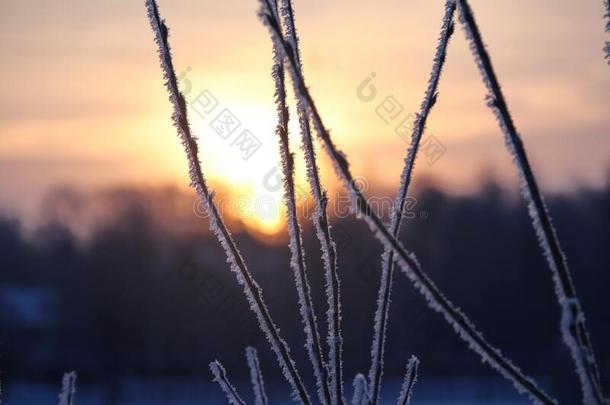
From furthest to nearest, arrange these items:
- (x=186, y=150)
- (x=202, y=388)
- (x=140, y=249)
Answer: (x=140, y=249) < (x=202, y=388) < (x=186, y=150)

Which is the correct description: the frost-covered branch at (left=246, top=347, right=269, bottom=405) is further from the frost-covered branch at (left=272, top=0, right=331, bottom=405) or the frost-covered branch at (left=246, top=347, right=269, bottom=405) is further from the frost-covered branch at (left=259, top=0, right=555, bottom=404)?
the frost-covered branch at (left=259, top=0, right=555, bottom=404)

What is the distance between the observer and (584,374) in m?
1.43

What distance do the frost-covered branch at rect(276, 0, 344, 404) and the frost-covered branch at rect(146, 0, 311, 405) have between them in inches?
3.1

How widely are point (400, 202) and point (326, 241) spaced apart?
0.20 metres

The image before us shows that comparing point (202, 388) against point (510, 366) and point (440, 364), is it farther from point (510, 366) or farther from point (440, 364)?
point (510, 366)

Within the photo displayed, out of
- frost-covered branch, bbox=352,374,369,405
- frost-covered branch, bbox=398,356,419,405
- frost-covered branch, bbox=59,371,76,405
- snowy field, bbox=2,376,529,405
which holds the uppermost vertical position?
snowy field, bbox=2,376,529,405

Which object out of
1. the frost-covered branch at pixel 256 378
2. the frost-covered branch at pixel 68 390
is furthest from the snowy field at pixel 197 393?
the frost-covered branch at pixel 256 378

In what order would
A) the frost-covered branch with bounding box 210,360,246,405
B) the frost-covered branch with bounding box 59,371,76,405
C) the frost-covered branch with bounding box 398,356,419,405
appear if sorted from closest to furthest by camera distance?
the frost-covered branch with bounding box 210,360,246,405, the frost-covered branch with bounding box 398,356,419,405, the frost-covered branch with bounding box 59,371,76,405

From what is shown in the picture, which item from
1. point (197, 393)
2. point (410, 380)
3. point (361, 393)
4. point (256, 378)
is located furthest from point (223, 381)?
point (197, 393)

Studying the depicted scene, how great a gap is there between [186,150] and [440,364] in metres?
37.6

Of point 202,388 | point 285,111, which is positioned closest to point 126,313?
point 202,388

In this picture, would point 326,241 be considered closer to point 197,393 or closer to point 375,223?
point 375,223

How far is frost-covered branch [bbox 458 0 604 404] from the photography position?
1420mm

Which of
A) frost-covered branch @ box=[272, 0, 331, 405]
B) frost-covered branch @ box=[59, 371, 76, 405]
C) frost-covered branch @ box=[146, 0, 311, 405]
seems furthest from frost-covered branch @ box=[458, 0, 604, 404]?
frost-covered branch @ box=[59, 371, 76, 405]
